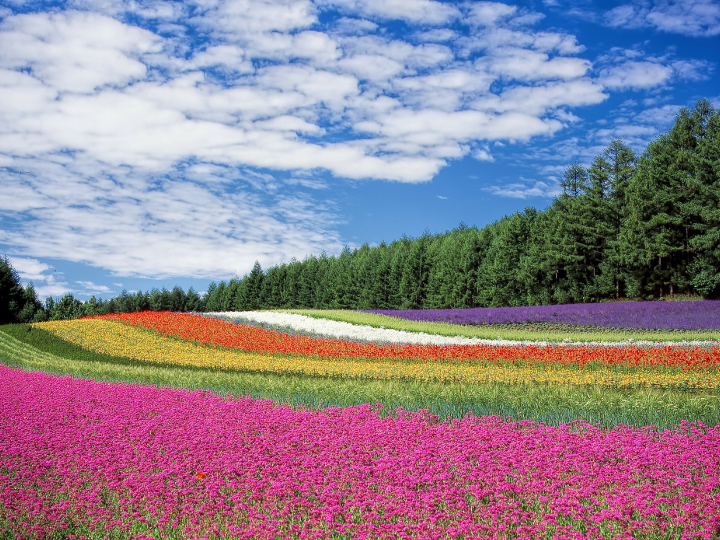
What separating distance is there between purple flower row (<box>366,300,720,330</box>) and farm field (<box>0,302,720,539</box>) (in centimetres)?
1506

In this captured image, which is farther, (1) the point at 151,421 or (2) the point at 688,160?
(2) the point at 688,160

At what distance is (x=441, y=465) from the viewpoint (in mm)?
5789

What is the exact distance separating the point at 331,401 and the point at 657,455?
5.13 meters

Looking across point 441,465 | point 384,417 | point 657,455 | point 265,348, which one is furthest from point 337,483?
point 265,348

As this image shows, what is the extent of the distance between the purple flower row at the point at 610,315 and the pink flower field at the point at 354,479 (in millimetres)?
22381

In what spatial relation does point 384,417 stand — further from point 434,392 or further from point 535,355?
point 535,355

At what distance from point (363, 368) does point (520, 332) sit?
14.9 meters

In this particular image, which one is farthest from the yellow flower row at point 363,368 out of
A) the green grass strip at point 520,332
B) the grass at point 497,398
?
the green grass strip at point 520,332

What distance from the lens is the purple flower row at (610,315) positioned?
88.1 feet

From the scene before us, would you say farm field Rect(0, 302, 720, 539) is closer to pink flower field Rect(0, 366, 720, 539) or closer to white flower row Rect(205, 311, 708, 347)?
pink flower field Rect(0, 366, 720, 539)

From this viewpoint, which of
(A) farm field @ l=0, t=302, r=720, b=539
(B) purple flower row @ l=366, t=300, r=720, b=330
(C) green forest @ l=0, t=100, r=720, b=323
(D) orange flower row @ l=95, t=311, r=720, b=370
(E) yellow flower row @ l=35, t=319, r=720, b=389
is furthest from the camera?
(C) green forest @ l=0, t=100, r=720, b=323

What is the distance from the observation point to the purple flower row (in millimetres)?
26844

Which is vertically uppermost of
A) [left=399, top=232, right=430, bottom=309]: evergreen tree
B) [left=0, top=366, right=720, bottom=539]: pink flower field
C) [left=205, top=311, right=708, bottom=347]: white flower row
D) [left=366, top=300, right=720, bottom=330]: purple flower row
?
[left=399, top=232, right=430, bottom=309]: evergreen tree

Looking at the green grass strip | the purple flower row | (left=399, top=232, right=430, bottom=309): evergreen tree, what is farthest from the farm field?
(left=399, top=232, right=430, bottom=309): evergreen tree
